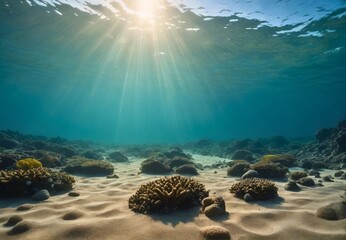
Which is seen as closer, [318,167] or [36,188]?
[36,188]

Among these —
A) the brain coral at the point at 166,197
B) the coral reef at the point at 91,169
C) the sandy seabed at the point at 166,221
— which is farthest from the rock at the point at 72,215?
the coral reef at the point at 91,169

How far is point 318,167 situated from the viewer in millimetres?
13477

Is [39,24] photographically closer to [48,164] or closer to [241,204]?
[48,164]

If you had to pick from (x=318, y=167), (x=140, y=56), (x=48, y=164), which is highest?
(x=140, y=56)

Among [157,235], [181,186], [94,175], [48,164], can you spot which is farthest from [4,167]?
[157,235]

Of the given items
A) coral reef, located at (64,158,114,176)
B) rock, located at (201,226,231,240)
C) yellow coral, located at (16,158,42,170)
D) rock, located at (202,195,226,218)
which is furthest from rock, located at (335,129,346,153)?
yellow coral, located at (16,158,42,170)

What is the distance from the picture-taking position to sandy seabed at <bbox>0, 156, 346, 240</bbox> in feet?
14.3

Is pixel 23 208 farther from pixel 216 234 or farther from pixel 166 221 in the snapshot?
pixel 216 234

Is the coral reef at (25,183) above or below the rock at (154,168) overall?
above

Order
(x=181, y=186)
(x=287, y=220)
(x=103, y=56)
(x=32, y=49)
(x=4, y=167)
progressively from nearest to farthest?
(x=287, y=220) < (x=181, y=186) < (x=4, y=167) < (x=32, y=49) < (x=103, y=56)

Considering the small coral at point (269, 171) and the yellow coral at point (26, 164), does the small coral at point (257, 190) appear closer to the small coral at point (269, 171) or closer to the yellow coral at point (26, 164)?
the small coral at point (269, 171)

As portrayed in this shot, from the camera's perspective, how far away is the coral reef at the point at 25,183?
6.98m

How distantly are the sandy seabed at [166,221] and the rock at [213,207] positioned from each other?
114 mm

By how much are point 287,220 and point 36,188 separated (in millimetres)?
6688
